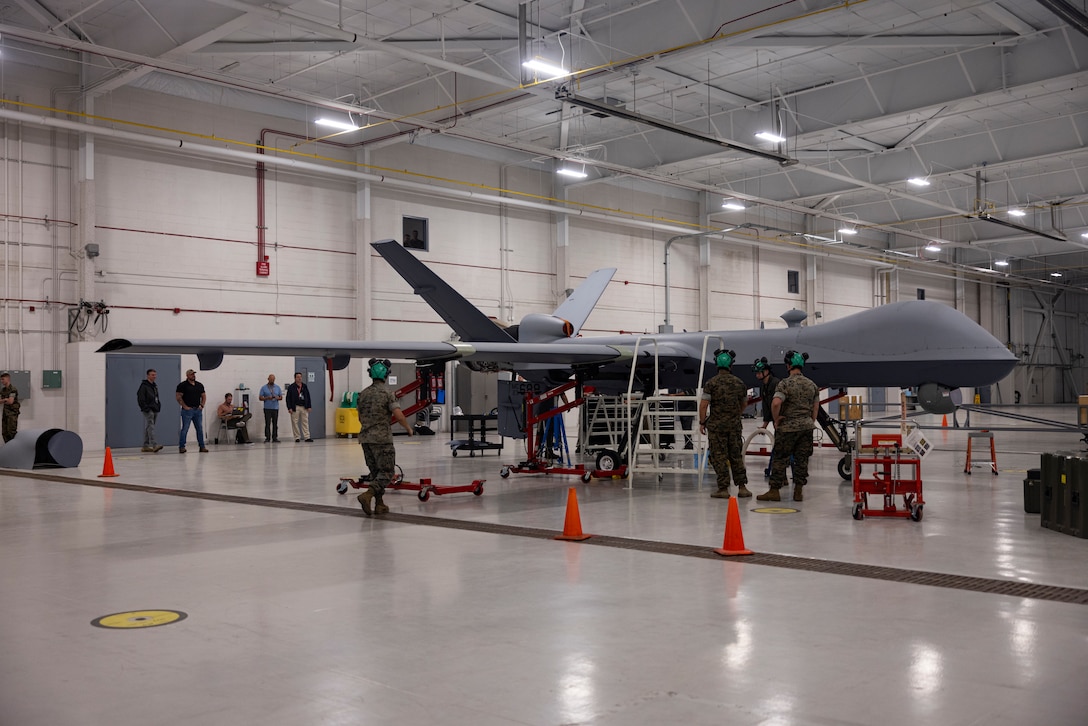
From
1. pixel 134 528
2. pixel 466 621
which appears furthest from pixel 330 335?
pixel 466 621

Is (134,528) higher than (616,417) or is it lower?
lower

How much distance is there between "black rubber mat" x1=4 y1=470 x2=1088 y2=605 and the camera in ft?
20.5

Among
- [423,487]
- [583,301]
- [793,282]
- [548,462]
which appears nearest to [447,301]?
[583,301]

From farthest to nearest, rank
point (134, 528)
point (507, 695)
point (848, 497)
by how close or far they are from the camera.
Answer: point (848, 497)
point (134, 528)
point (507, 695)

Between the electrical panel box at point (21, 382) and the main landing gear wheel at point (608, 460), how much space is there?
1304cm

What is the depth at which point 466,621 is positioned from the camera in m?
5.52

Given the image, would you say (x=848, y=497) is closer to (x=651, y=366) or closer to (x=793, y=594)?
(x=651, y=366)

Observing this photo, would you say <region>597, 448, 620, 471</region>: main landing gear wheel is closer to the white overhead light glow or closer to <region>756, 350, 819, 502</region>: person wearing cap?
<region>756, 350, 819, 502</region>: person wearing cap

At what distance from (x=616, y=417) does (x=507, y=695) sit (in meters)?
10.7

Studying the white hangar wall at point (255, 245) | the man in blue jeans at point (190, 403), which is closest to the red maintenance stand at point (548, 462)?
the white hangar wall at point (255, 245)

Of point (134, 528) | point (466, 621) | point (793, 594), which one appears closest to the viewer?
point (466, 621)

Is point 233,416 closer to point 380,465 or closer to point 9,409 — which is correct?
point 9,409

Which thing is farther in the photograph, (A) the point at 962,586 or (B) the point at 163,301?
(B) the point at 163,301

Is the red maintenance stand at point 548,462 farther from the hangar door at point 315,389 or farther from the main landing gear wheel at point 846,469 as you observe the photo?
the hangar door at point 315,389
